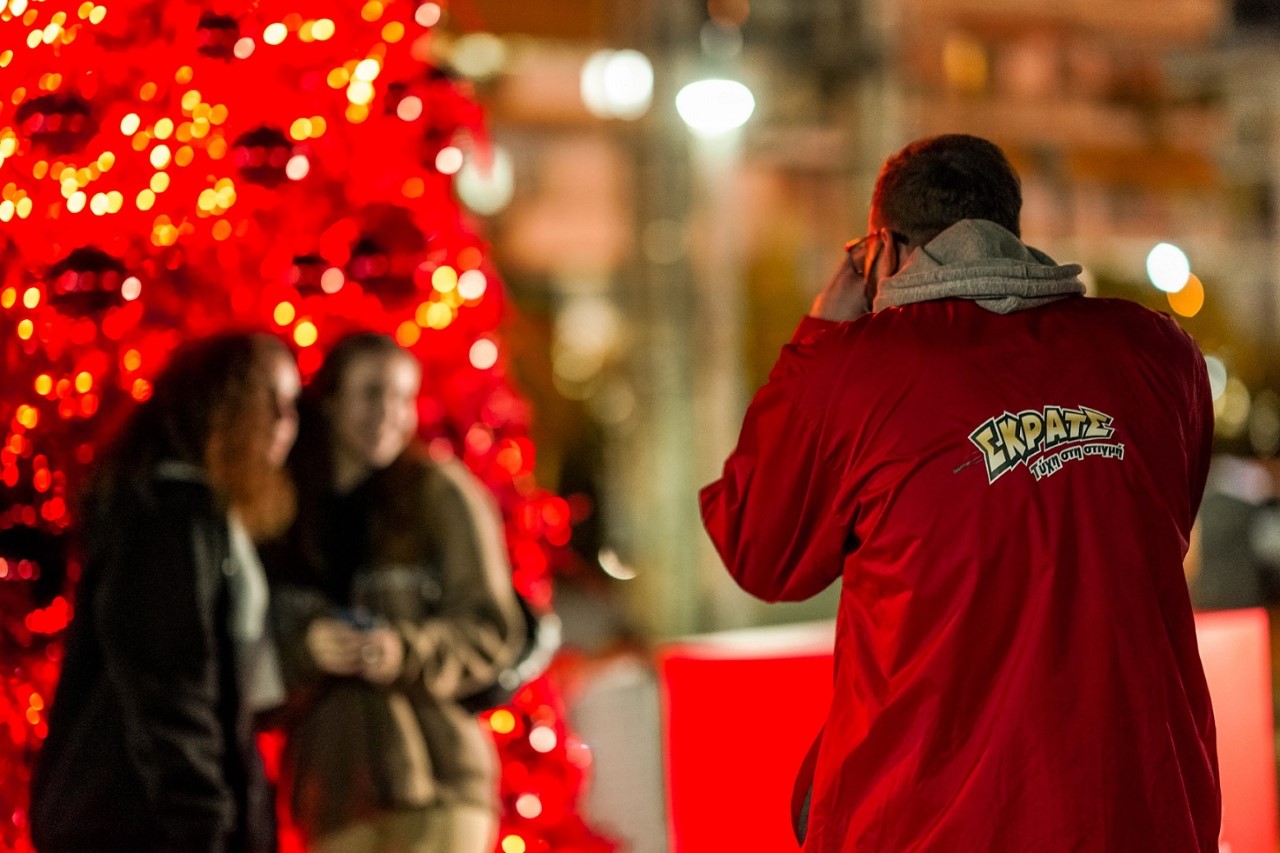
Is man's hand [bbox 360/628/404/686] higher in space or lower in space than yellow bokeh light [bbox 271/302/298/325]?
lower

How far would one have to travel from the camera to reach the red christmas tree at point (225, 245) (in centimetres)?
284

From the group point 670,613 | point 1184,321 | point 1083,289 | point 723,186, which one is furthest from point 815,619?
point 1083,289

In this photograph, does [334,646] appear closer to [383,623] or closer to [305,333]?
[383,623]

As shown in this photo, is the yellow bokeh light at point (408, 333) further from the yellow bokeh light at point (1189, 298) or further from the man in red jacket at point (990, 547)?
the yellow bokeh light at point (1189, 298)

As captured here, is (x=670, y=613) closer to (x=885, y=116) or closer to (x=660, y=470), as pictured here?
(x=660, y=470)

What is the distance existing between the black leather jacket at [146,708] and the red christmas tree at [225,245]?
0.73 feet

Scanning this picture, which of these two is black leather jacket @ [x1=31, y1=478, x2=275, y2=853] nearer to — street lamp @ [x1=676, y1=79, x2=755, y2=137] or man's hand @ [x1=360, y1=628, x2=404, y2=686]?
man's hand @ [x1=360, y1=628, x2=404, y2=686]

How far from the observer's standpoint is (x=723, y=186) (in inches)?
554

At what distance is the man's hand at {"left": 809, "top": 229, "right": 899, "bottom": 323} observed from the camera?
7.55ft

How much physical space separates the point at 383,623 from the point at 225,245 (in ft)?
2.85

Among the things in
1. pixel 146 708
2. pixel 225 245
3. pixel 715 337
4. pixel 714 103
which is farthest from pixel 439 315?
pixel 715 337

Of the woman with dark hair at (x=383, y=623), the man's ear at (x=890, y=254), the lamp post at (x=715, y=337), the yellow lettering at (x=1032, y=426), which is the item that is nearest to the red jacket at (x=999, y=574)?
the yellow lettering at (x=1032, y=426)

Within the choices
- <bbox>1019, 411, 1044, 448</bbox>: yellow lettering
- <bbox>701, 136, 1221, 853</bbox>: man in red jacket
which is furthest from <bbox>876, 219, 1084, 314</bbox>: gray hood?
<bbox>1019, 411, 1044, 448</bbox>: yellow lettering

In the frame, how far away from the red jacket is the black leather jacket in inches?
45.3
